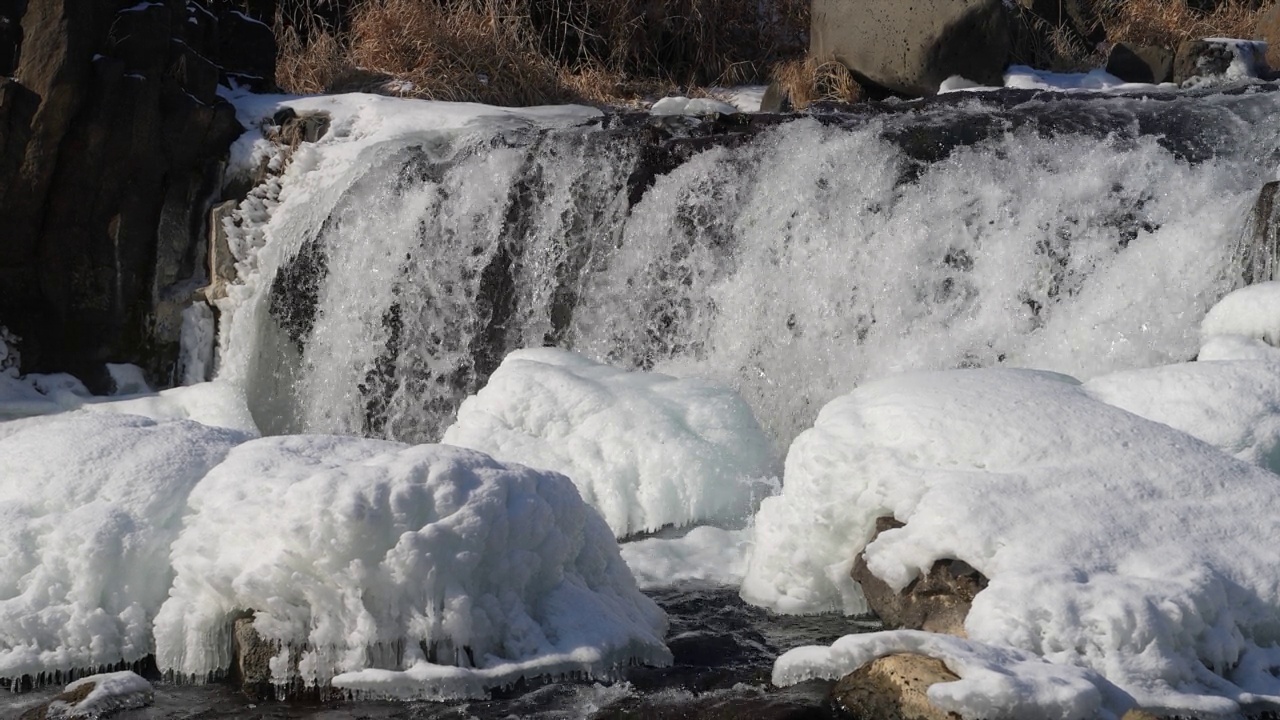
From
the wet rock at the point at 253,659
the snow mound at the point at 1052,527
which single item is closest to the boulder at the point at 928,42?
the snow mound at the point at 1052,527

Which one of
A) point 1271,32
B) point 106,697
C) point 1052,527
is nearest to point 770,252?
point 1052,527

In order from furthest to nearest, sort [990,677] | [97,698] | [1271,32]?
[1271,32] < [97,698] < [990,677]

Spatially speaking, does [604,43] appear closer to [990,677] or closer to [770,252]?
[770,252]

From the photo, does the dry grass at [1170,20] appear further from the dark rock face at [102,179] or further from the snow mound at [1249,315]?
the dark rock face at [102,179]

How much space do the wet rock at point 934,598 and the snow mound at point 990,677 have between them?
0.32 meters

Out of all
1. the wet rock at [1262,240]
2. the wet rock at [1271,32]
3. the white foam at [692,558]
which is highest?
the wet rock at [1271,32]

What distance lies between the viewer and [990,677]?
135 inches

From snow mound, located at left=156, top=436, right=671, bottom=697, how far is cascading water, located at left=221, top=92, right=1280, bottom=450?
3264 millimetres

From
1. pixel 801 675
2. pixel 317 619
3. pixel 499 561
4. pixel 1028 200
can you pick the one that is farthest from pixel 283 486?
pixel 1028 200

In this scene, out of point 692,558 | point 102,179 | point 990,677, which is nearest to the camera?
point 990,677

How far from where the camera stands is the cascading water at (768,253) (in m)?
6.89

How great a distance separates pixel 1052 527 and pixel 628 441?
2544 millimetres

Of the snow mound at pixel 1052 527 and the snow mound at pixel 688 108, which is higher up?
the snow mound at pixel 688 108

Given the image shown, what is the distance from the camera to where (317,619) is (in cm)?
400
